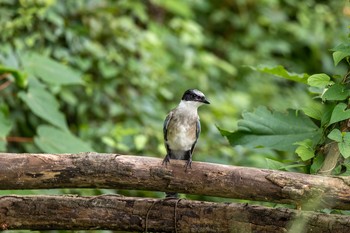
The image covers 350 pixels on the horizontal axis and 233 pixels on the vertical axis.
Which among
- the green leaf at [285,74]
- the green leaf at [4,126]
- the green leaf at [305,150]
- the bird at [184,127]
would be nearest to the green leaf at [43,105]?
the green leaf at [4,126]

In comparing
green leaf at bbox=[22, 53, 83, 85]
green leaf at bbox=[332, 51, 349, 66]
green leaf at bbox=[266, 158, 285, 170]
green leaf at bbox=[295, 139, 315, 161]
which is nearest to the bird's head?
green leaf at bbox=[266, 158, 285, 170]

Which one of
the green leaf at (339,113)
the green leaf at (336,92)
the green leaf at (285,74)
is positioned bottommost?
the green leaf at (339,113)

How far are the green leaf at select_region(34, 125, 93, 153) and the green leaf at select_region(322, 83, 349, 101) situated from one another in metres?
1.74

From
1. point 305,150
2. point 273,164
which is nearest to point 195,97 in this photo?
point 273,164

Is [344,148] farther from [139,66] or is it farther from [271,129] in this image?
[139,66]

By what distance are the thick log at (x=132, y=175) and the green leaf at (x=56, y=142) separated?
1.05m

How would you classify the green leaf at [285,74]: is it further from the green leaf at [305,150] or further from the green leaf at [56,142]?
the green leaf at [56,142]

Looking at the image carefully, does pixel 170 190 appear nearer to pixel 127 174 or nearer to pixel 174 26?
pixel 127 174

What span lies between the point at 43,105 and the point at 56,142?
0.39 metres

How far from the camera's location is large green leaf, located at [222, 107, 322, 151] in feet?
10.7

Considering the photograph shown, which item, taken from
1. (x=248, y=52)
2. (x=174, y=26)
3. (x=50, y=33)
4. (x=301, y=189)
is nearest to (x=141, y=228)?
(x=301, y=189)

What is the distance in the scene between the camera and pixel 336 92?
2920 mm

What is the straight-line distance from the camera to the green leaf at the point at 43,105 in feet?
14.0

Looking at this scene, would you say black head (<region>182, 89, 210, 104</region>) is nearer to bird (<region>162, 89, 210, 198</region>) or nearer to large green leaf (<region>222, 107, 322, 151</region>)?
bird (<region>162, 89, 210, 198</region>)
